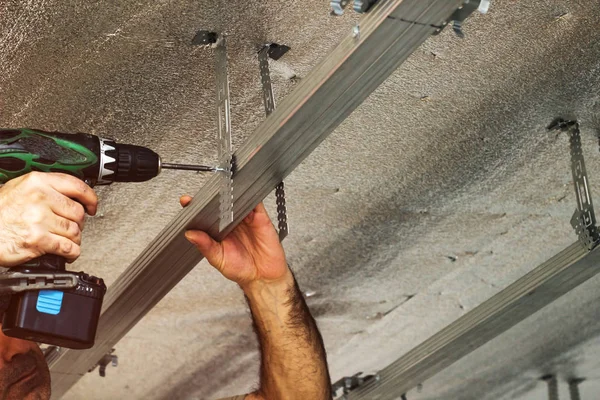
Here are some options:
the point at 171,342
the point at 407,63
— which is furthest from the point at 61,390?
the point at 407,63

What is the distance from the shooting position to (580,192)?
6.38 ft

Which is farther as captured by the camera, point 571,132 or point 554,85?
point 571,132

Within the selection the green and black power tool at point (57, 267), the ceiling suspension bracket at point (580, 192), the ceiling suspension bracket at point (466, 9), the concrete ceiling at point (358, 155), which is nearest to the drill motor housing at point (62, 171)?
the green and black power tool at point (57, 267)

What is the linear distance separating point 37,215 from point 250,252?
57 cm

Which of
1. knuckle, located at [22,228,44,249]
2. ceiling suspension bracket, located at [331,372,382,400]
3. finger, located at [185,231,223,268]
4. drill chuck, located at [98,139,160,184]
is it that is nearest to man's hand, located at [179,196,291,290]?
finger, located at [185,231,223,268]

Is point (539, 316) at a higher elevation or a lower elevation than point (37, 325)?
higher

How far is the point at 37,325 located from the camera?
4.37ft

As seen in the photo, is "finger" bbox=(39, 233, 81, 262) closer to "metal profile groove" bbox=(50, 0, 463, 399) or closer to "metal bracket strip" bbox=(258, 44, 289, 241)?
"metal profile groove" bbox=(50, 0, 463, 399)

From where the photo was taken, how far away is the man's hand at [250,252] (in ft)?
5.46

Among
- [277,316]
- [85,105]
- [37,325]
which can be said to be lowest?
[37,325]

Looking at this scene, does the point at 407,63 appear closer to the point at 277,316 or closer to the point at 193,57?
the point at 193,57

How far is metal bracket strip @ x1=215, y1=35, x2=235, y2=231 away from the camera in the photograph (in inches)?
57.6

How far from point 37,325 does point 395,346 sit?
185 centimetres

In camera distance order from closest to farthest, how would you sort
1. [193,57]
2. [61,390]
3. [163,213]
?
[193,57], [163,213], [61,390]
